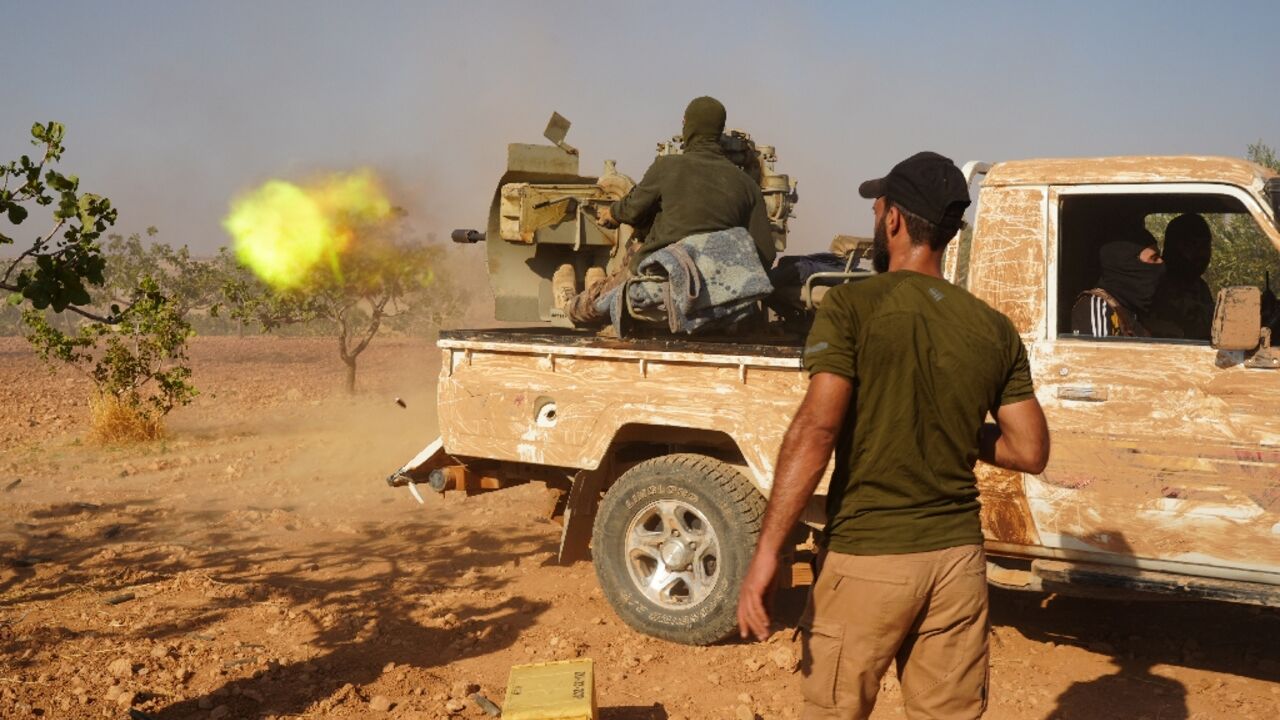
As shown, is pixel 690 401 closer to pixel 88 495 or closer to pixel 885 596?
pixel 885 596

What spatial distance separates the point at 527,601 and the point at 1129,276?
339 cm

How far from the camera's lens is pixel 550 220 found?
7.06 m

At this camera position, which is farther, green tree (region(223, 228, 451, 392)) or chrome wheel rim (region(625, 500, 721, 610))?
green tree (region(223, 228, 451, 392))

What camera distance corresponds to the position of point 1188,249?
518 centimetres

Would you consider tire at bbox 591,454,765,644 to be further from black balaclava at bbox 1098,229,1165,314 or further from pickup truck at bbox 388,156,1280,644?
black balaclava at bbox 1098,229,1165,314

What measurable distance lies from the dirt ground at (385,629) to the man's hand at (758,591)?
6.46 feet

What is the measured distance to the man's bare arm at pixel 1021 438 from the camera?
2760 mm

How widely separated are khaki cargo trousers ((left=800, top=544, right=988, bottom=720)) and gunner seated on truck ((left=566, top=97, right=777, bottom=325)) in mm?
3091

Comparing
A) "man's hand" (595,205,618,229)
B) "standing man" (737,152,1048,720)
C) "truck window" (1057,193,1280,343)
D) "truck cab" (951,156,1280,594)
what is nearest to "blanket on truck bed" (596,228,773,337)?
"truck cab" (951,156,1280,594)

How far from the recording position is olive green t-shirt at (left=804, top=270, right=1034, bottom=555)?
102 inches

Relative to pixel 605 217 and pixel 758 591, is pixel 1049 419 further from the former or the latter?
pixel 605 217

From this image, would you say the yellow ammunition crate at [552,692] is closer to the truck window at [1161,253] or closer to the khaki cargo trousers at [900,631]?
the khaki cargo trousers at [900,631]

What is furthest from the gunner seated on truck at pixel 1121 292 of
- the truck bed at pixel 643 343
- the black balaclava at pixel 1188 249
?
the truck bed at pixel 643 343

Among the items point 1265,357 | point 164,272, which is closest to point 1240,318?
point 1265,357
